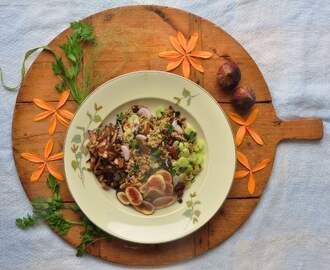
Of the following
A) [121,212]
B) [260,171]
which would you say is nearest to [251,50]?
[260,171]

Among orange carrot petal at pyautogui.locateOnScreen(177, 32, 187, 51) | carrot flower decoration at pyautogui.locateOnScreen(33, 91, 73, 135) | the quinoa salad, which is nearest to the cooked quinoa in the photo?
the quinoa salad

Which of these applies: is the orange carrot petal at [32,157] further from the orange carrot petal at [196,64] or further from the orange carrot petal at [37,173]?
the orange carrot petal at [196,64]

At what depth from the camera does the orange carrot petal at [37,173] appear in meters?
1.47

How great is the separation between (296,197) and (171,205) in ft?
1.40

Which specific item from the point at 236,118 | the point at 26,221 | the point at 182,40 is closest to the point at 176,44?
the point at 182,40

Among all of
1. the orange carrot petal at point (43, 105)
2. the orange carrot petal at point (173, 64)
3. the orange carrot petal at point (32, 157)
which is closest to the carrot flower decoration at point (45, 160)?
the orange carrot petal at point (32, 157)

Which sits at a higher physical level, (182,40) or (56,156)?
(182,40)

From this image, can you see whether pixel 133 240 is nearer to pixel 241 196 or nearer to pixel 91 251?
pixel 91 251

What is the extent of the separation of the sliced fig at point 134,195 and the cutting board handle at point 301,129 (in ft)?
1.62

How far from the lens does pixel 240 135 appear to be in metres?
1.49

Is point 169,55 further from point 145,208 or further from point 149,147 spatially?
point 145,208

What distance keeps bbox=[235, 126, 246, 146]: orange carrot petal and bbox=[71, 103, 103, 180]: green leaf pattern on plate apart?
1.45 feet

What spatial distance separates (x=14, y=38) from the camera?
1538 mm

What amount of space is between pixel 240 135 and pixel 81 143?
1.65ft
